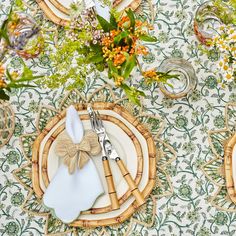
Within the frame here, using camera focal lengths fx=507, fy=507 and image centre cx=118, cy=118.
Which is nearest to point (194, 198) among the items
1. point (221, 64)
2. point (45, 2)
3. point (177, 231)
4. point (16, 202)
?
point (177, 231)

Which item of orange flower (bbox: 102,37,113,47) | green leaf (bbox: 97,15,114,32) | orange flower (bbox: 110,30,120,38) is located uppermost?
green leaf (bbox: 97,15,114,32)

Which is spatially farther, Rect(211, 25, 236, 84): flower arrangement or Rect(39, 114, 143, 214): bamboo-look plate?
Rect(39, 114, 143, 214): bamboo-look plate

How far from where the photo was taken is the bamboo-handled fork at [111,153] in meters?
1.21

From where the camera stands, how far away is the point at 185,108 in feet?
4.21

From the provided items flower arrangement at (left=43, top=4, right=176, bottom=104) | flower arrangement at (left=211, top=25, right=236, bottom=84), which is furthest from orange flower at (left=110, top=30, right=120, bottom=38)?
flower arrangement at (left=211, top=25, right=236, bottom=84)

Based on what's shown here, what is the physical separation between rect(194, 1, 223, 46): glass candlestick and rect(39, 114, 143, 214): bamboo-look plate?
1.03 feet

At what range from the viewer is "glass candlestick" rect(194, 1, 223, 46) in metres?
1.30

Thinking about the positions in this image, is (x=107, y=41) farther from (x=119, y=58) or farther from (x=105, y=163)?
(x=105, y=163)

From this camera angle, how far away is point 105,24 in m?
1.08

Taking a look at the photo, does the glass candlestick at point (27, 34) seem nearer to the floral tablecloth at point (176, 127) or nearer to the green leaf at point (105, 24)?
the floral tablecloth at point (176, 127)

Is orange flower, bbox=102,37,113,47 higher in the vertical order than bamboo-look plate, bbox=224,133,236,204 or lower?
higher

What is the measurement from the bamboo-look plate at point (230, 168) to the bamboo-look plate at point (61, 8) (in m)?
0.43

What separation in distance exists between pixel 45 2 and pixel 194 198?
63 centimetres

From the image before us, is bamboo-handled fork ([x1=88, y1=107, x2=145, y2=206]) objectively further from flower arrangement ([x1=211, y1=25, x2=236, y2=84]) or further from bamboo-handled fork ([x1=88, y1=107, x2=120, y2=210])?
flower arrangement ([x1=211, y1=25, x2=236, y2=84])
